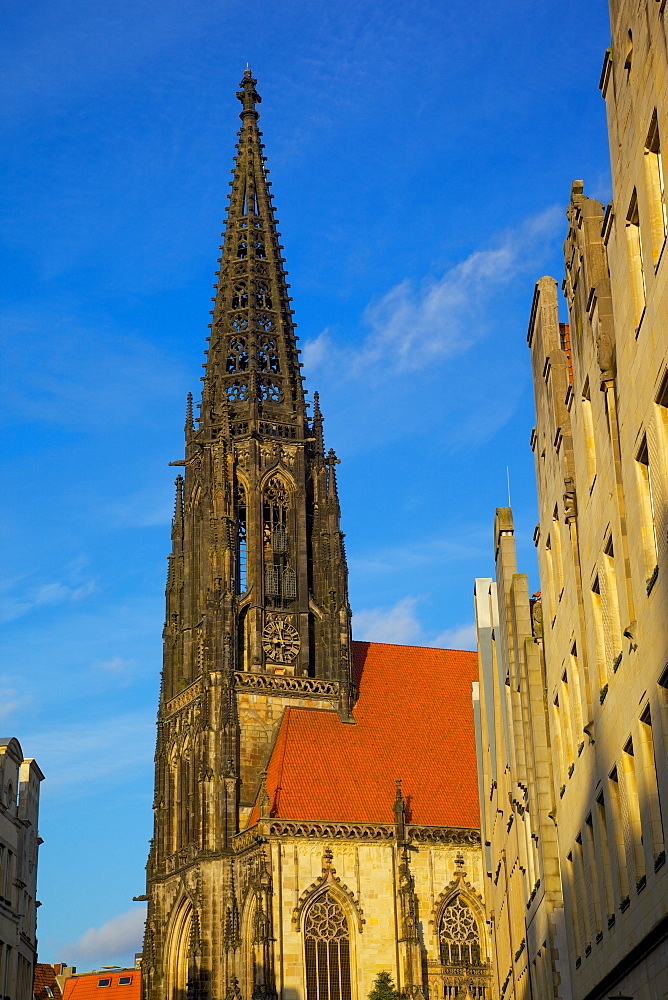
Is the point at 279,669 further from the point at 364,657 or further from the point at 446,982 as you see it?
the point at 446,982

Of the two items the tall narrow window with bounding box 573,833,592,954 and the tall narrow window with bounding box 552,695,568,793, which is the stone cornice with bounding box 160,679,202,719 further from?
the tall narrow window with bounding box 573,833,592,954

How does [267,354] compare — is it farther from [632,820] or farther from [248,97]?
[632,820]

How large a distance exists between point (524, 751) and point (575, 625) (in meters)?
7.48

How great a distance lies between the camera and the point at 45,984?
258 feet

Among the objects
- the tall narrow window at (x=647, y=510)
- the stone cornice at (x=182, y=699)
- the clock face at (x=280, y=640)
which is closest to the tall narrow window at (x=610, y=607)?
the tall narrow window at (x=647, y=510)

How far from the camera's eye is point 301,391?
66.2m

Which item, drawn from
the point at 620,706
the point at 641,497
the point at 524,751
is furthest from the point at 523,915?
the point at 641,497

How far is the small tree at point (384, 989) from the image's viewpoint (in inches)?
2074

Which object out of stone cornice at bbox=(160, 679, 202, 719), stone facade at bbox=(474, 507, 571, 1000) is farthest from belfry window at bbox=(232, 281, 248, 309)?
stone facade at bbox=(474, 507, 571, 1000)

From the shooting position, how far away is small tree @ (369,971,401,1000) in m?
52.7

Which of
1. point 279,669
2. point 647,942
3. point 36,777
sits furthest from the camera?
point 279,669

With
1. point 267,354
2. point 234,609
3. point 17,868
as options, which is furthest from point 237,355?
point 17,868

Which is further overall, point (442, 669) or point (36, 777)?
point (442, 669)

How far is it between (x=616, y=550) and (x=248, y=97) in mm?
59928
